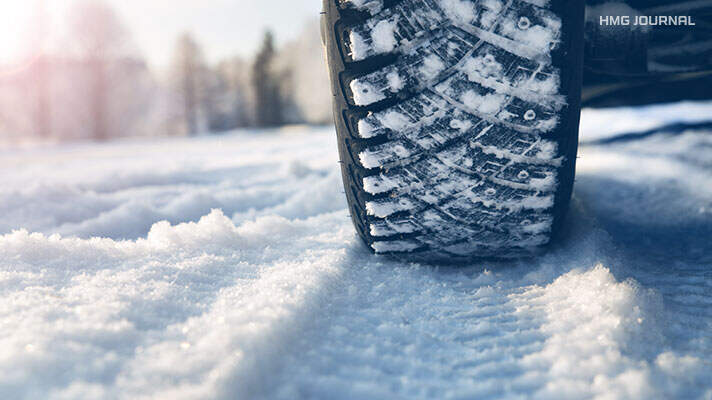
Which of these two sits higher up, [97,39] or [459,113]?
[97,39]

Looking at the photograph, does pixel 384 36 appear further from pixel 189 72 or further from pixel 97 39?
pixel 189 72

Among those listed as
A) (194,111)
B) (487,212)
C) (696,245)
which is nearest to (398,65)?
(487,212)

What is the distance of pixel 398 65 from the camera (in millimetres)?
796

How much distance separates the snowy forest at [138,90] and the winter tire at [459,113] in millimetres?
18303

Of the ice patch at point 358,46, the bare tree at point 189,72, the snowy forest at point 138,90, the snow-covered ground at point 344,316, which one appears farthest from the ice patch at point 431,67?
the bare tree at point 189,72

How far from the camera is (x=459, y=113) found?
0.81 metres

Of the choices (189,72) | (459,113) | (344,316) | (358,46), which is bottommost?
(344,316)

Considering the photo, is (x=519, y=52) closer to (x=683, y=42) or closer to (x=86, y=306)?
(x=683, y=42)

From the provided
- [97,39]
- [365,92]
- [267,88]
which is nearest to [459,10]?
[365,92]

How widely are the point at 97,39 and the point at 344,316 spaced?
1900 centimetres

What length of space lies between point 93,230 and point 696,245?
→ 5.90ft

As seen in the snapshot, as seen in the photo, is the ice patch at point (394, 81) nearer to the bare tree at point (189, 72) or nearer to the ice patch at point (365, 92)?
the ice patch at point (365, 92)

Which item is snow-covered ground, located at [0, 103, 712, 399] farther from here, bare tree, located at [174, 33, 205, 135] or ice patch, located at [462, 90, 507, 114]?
bare tree, located at [174, 33, 205, 135]

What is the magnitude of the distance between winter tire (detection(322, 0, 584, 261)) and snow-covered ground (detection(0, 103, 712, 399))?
137 mm
